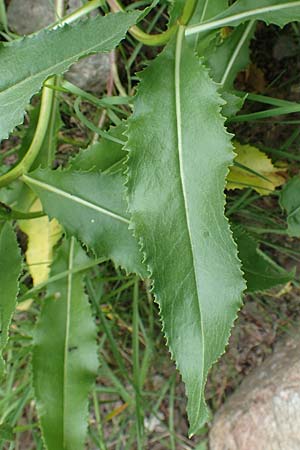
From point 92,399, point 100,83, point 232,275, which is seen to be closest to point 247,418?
point 92,399

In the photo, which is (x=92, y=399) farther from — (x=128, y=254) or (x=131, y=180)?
(x=131, y=180)

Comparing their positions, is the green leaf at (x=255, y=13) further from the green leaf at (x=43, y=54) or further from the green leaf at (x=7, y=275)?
the green leaf at (x=7, y=275)

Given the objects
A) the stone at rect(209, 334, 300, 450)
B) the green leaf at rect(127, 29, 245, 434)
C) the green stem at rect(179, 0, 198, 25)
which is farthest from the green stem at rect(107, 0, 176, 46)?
the stone at rect(209, 334, 300, 450)

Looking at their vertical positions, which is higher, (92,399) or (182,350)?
(182,350)

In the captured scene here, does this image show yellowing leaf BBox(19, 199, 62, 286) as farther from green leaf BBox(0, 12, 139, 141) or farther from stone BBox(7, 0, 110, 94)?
green leaf BBox(0, 12, 139, 141)

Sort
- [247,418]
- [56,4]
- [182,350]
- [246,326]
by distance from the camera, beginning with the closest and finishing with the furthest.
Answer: [182,350] < [56,4] < [247,418] < [246,326]

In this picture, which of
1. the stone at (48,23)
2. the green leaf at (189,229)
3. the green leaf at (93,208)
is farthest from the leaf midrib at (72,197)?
the stone at (48,23)
